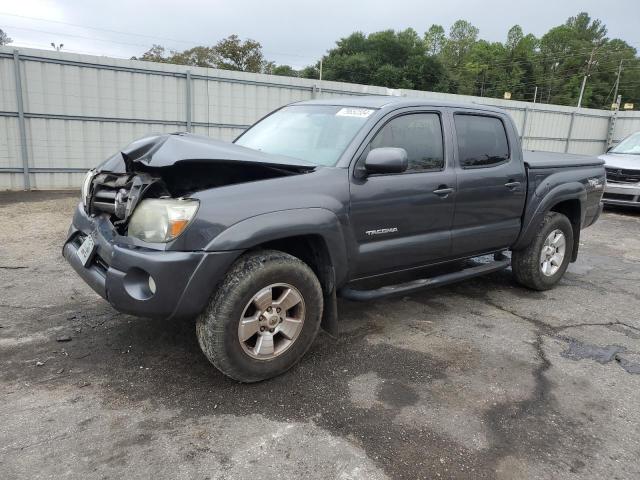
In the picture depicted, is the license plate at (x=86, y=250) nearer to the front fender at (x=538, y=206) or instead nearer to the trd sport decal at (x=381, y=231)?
the trd sport decal at (x=381, y=231)

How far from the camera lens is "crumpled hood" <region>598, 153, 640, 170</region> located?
33.7 ft

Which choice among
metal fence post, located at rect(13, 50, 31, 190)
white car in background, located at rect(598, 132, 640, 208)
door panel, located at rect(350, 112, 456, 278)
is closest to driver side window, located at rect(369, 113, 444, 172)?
door panel, located at rect(350, 112, 456, 278)

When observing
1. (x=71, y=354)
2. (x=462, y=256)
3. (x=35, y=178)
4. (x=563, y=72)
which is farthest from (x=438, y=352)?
(x=563, y=72)

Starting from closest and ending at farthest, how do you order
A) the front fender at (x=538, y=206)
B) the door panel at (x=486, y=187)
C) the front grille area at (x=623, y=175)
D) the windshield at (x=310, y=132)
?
1. the windshield at (x=310, y=132)
2. the door panel at (x=486, y=187)
3. the front fender at (x=538, y=206)
4. the front grille area at (x=623, y=175)

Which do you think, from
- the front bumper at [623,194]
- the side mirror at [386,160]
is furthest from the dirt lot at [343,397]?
the front bumper at [623,194]

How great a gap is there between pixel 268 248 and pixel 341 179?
678 mm

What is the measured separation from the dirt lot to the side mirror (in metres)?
1.35

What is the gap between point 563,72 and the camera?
3061 inches

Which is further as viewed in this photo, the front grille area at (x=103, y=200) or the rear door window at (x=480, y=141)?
the rear door window at (x=480, y=141)

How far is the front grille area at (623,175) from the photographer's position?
10250 millimetres

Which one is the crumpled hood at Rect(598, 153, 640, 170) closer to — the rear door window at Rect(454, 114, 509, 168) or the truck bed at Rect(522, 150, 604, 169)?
the truck bed at Rect(522, 150, 604, 169)

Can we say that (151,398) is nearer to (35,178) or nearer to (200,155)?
(200,155)

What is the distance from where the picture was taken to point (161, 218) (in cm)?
280

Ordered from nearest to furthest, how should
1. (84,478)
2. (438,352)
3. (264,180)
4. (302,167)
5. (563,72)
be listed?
(84,478), (264,180), (302,167), (438,352), (563,72)
